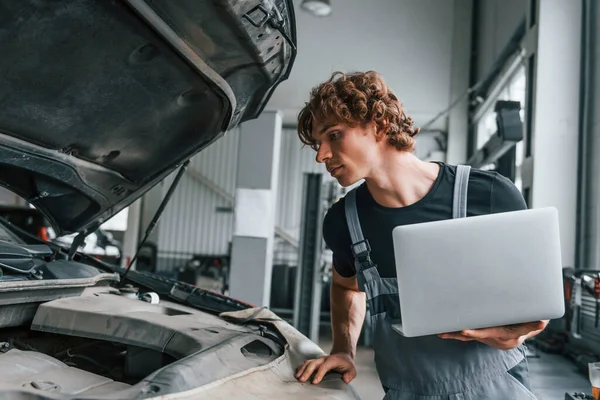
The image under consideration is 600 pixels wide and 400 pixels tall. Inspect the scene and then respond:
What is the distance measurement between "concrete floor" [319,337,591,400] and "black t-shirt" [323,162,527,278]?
150 cm

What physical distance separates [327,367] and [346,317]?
202mm

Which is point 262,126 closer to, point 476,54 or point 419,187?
point 476,54

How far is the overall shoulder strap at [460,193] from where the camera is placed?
1.25 m

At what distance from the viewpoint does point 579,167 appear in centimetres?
353

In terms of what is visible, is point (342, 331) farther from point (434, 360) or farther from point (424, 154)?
point (424, 154)

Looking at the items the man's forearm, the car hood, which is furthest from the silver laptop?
the car hood

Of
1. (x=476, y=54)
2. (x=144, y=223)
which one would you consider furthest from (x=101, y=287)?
(x=144, y=223)

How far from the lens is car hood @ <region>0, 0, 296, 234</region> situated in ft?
3.85

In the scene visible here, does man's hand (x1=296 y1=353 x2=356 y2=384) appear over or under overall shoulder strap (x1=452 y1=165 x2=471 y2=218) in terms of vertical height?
under

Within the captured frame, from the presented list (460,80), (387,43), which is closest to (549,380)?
(460,80)

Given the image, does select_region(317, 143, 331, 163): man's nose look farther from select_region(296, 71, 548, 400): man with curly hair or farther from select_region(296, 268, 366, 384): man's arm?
select_region(296, 268, 366, 384): man's arm

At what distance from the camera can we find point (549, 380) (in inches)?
106

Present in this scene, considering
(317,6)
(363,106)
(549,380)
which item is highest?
(317,6)

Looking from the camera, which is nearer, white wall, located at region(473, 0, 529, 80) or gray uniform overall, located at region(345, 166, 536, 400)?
gray uniform overall, located at region(345, 166, 536, 400)
